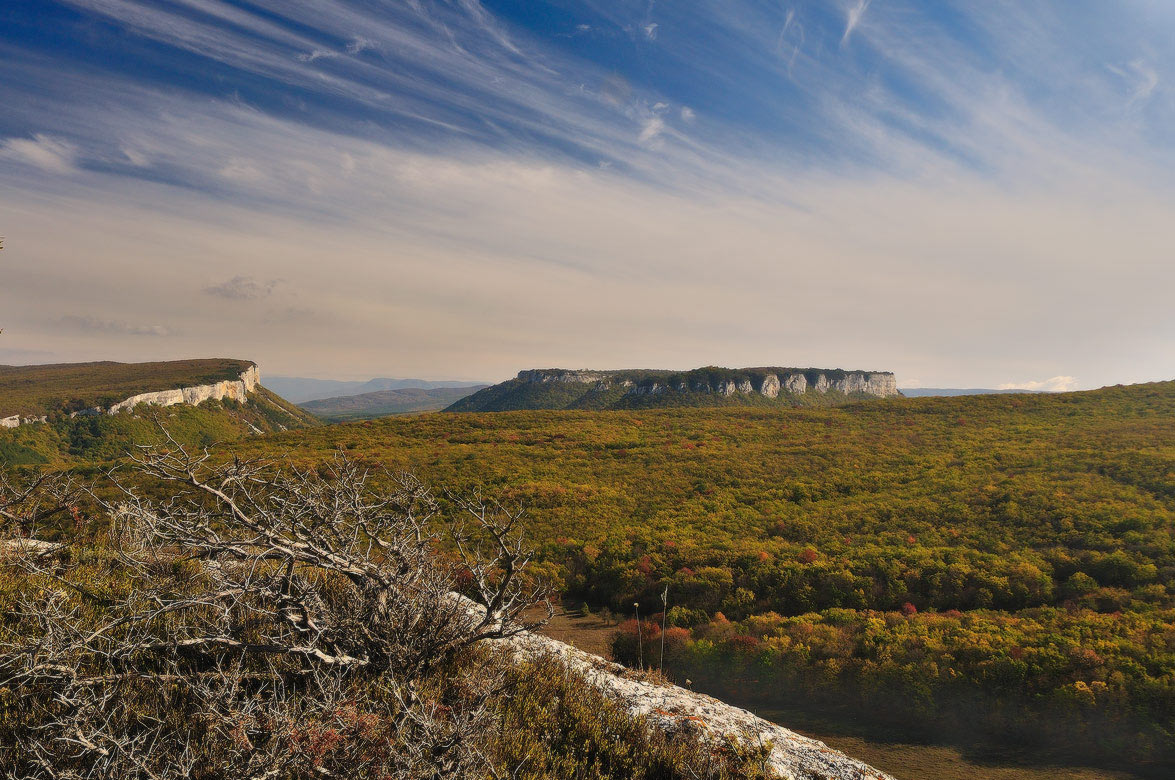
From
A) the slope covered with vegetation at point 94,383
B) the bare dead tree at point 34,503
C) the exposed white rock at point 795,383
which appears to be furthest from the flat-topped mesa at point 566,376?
the bare dead tree at point 34,503

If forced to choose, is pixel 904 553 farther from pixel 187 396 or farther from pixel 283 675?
pixel 187 396

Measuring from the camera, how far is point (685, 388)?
130 metres

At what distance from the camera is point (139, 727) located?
4211 mm

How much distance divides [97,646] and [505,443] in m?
38.4

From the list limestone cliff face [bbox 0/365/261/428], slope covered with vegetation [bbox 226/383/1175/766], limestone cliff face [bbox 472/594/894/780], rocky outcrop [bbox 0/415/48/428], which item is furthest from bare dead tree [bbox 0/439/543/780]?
limestone cliff face [bbox 0/365/261/428]

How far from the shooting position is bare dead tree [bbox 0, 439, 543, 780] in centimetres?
376

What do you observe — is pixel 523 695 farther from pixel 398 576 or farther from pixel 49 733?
pixel 49 733

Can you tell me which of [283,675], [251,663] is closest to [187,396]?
[251,663]

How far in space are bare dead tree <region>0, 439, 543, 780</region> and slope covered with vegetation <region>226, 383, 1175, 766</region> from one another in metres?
10.8

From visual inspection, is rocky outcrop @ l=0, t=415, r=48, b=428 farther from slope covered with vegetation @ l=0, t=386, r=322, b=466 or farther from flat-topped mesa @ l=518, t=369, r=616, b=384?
flat-topped mesa @ l=518, t=369, r=616, b=384

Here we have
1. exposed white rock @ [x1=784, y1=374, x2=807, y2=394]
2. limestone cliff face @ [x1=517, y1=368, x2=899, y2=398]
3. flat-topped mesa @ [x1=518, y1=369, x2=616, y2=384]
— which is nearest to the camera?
limestone cliff face @ [x1=517, y1=368, x2=899, y2=398]

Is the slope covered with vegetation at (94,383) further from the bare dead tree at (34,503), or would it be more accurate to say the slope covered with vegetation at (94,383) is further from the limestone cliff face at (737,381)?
the bare dead tree at (34,503)

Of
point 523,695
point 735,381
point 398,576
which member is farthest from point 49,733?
point 735,381

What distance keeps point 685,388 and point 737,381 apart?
1596cm
